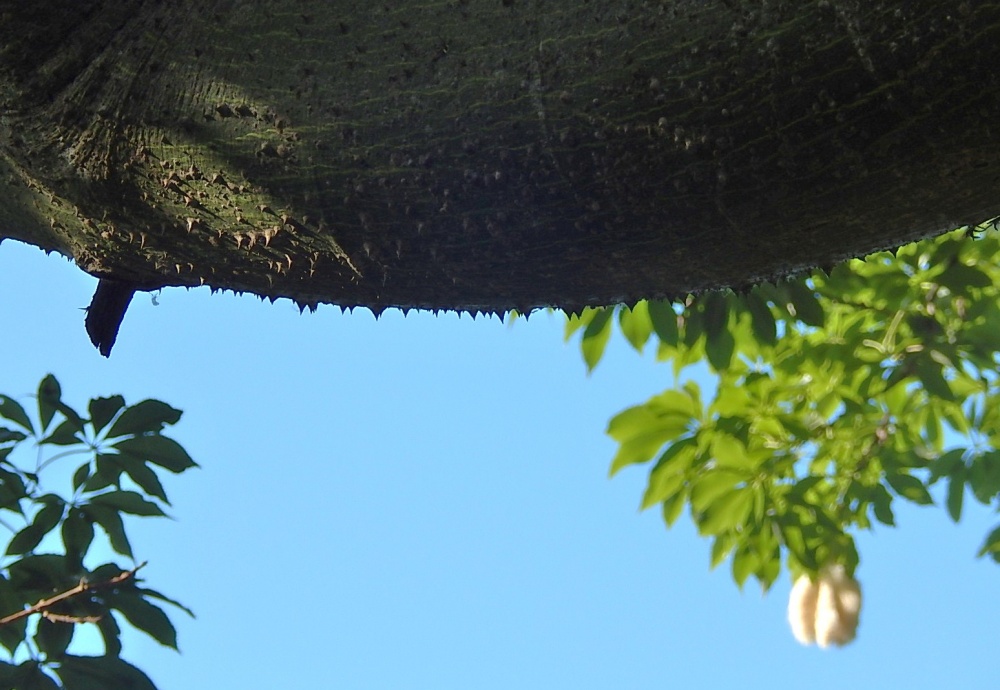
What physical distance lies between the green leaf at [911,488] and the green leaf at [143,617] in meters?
2.19

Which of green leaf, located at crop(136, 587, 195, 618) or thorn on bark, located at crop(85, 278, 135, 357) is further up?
thorn on bark, located at crop(85, 278, 135, 357)

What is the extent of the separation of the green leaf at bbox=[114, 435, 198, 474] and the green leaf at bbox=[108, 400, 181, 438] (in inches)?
0.8

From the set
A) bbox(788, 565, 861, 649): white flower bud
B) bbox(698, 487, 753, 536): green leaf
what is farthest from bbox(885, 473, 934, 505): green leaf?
bbox(788, 565, 861, 649): white flower bud

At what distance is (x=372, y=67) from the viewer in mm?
832

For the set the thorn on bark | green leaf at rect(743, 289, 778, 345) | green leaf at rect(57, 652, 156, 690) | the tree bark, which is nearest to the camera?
the tree bark

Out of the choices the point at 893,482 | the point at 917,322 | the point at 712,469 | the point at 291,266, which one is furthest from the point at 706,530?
the point at 291,266

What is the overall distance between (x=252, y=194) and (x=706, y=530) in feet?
7.83

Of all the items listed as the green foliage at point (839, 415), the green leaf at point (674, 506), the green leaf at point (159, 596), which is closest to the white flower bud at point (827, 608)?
the green foliage at point (839, 415)

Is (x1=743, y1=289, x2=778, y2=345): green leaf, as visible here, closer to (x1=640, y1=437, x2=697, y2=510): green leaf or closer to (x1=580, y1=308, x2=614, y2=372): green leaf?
(x1=580, y1=308, x2=614, y2=372): green leaf

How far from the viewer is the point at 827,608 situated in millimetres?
3662

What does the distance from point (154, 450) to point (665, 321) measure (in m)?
1.20

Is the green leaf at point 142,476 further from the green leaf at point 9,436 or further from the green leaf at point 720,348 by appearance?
the green leaf at point 720,348

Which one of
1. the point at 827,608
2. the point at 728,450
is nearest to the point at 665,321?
the point at 728,450

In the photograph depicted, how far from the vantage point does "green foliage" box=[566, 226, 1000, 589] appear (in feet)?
8.63
